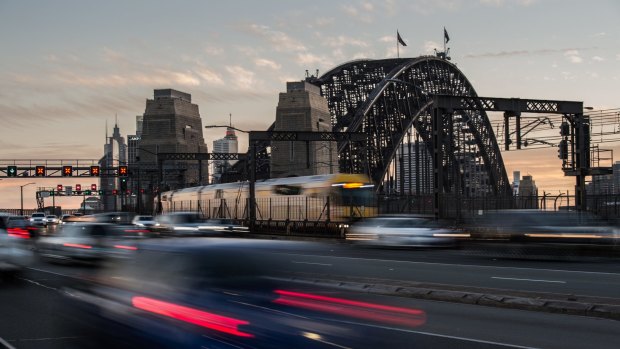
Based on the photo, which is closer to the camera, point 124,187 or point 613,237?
point 613,237

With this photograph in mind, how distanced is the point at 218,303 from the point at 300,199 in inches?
1632

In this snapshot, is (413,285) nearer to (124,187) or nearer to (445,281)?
(445,281)

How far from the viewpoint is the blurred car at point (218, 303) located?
6273 mm

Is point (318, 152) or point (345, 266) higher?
point (318, 152)

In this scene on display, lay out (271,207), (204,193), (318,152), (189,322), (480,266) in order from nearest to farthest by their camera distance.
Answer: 1. (189,322)
2. (480,266)
3. (271,207)
4. (204,193)
5. (318,152)

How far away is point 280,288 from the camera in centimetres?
671

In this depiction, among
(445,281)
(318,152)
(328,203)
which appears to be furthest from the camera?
(318,152)

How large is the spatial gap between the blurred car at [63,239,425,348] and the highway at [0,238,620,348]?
1.21 ft

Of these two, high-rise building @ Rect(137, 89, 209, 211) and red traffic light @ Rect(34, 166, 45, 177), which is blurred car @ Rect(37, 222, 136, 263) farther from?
high-rise building @ Rect(137, 89, 209, 211)

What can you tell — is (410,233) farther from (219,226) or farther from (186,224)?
(186,224)

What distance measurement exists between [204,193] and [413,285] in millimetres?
46647

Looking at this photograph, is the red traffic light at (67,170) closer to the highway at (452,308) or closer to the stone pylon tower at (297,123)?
the stone pylon tower at (297,123)

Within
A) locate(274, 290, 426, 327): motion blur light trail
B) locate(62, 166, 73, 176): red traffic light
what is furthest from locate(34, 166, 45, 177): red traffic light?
locate(274, 290, 426, 327): motion blur light trail

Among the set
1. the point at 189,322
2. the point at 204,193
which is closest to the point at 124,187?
the point at 204,193
